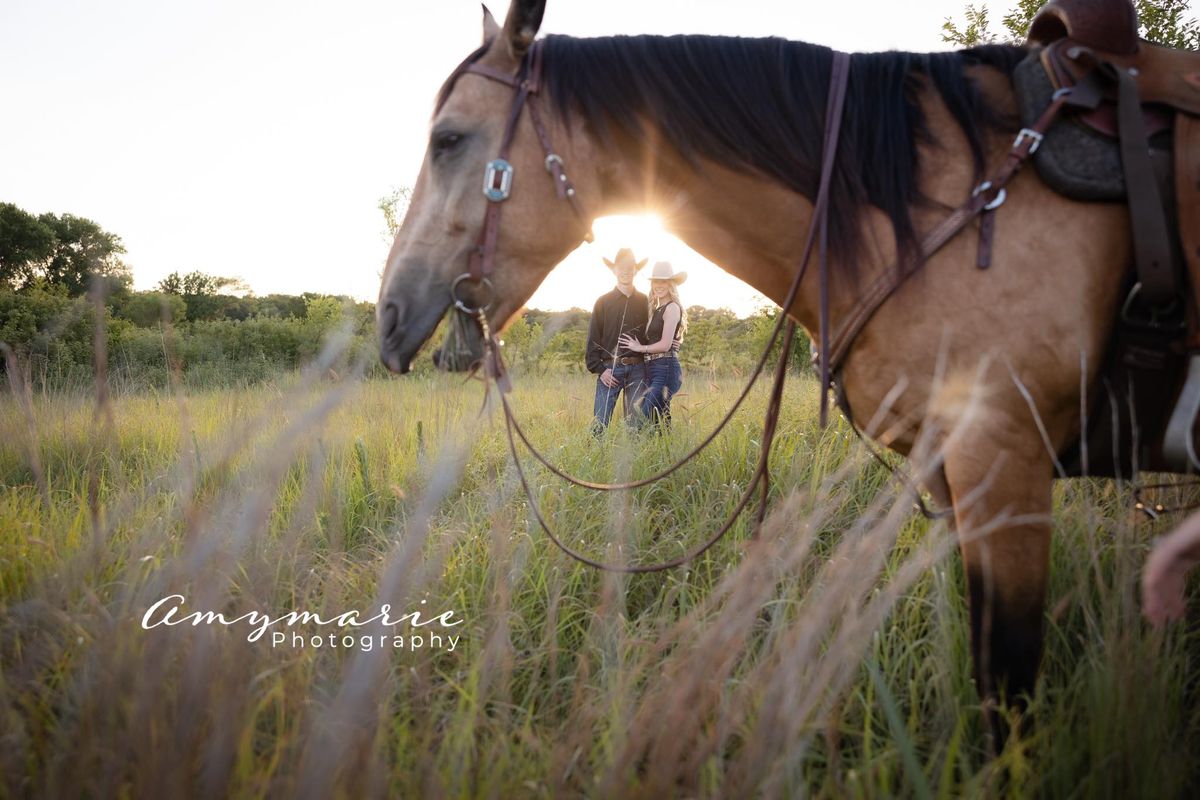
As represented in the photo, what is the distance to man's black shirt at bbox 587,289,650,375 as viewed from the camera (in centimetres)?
612

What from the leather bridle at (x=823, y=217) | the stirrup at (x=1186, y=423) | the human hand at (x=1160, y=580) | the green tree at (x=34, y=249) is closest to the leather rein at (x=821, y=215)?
the leather bridle at (x=823, y=217)

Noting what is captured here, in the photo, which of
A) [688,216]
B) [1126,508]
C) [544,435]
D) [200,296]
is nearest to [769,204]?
[688,216]

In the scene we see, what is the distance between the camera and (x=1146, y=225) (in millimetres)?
1369

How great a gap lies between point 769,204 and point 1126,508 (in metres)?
2.52

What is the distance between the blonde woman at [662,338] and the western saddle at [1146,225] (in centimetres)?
409

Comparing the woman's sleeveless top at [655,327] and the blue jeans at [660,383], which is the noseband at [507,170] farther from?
the woman's sleeveless top at [655,327]

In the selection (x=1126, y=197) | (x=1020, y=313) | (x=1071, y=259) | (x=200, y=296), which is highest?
(x=200, y=296)

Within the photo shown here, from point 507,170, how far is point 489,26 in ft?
2.01

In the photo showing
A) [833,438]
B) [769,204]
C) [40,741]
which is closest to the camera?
[40,741]

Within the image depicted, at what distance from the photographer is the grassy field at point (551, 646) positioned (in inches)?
46.7

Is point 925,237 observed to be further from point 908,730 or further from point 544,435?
point 544,435

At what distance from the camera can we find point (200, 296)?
63.3ft

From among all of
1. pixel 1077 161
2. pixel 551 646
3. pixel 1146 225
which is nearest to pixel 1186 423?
pixel 1146 225

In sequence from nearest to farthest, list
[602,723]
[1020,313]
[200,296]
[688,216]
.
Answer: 1. [1020,313]
2. [602,723]
3. [688,216]
4. [200,296]
